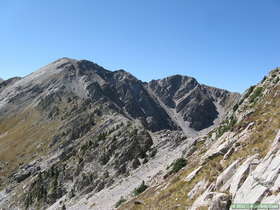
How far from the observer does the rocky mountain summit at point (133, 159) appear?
24.4 metres

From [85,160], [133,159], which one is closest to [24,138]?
[85,160]

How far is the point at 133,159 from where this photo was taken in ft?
275

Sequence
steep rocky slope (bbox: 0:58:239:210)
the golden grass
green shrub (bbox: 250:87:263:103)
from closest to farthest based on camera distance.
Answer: green shrub (bbox: 250:87:263:103), steep rocky slope (bbox: 0:58:239:210), the golden grass

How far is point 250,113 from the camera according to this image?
44938 millimetres

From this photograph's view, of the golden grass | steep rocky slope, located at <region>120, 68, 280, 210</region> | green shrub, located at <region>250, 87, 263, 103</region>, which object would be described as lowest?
steep rocky slope, located at <region>120, 68, 280, 210</region>

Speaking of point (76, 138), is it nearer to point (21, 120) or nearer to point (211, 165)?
point (21, 120)

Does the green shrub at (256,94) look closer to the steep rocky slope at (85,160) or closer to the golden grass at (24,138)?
the steep rocky slope at (85,160)

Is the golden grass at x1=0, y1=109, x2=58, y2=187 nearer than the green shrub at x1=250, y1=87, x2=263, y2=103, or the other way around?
the green shrub at x1=250, y1=87, x2=263, y2=103

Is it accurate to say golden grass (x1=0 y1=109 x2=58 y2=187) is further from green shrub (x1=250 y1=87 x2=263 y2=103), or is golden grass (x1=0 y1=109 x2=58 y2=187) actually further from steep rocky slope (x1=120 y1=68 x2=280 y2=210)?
steep rocky slope (x1=120 y1=68 x2=280 y2=210)

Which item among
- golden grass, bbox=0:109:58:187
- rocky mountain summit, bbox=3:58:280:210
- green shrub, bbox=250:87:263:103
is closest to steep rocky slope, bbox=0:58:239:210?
rocky mountain summit, bbox=3:58:280:210

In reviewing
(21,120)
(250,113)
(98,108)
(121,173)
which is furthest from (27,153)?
(250,113)

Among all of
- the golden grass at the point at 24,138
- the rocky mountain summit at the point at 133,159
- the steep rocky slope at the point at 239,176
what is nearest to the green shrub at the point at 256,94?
the rocky mountain summit at the point at 133,159

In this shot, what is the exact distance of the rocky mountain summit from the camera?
80.1 feet

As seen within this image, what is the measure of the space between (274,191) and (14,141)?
163021 mm
